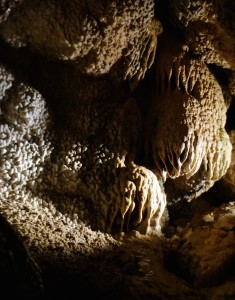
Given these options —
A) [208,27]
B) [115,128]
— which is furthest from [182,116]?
[208,27]

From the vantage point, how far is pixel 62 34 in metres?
2.30

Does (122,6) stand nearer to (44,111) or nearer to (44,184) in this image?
→ (44,111)

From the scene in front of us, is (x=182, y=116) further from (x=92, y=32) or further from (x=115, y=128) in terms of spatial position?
(x=92, y=32)

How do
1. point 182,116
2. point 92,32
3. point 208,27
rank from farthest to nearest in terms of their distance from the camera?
point 182,116 → point 208,27 → point 92,32

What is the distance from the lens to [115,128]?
2.78 meters

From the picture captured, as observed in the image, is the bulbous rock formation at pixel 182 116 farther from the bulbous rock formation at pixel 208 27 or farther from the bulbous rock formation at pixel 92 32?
the bulbous rock formation at pixel 92 32

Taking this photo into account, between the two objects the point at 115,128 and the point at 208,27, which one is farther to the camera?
the point at 115,128

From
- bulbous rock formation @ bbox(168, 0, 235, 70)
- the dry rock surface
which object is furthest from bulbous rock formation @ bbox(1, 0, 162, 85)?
bulbous rock formation @ bbox(168, 0, 235, 70)

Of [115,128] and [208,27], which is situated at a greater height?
[208,27]

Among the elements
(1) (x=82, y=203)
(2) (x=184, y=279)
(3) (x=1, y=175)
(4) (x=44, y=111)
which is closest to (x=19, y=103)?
(4) (x=44, y=111)

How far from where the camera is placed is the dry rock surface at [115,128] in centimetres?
222

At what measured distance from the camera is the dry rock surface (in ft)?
7.29

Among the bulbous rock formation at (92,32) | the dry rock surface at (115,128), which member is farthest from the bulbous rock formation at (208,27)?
the bulbous rock formation at (92,32)

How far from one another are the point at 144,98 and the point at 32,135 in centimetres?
94
